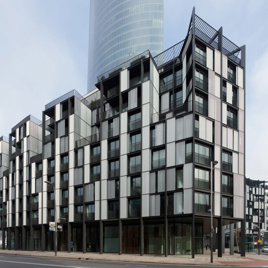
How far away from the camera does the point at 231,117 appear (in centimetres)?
4291

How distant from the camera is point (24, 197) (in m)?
61.6

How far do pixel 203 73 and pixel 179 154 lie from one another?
34.2 ft

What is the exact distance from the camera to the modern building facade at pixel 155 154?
38469 millimetres

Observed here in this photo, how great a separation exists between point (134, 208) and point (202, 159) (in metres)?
10.8

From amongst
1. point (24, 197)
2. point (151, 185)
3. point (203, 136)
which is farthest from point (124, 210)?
point (24, 197)

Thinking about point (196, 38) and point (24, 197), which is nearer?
point (196, 38)

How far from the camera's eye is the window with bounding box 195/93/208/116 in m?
39.1

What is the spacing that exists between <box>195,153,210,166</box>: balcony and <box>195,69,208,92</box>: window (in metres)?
7.98

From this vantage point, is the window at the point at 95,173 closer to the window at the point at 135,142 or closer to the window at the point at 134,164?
the window at the point at 134,164

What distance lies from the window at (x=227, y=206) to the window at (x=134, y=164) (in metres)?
11.0

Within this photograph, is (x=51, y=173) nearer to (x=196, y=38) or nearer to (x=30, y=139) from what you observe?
(x=30, y=139)

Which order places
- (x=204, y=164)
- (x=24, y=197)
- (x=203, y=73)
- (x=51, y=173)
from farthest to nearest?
(x=24, y=197), (x=51, y=173), (x=203, y=73), (x=204, y=164)

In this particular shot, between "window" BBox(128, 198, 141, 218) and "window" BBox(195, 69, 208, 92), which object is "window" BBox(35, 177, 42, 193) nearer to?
"window" BBox(128, 198, 141, 218)

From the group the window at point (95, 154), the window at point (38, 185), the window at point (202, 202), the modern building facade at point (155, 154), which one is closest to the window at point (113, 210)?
the modern building facade at point (155, 154)
